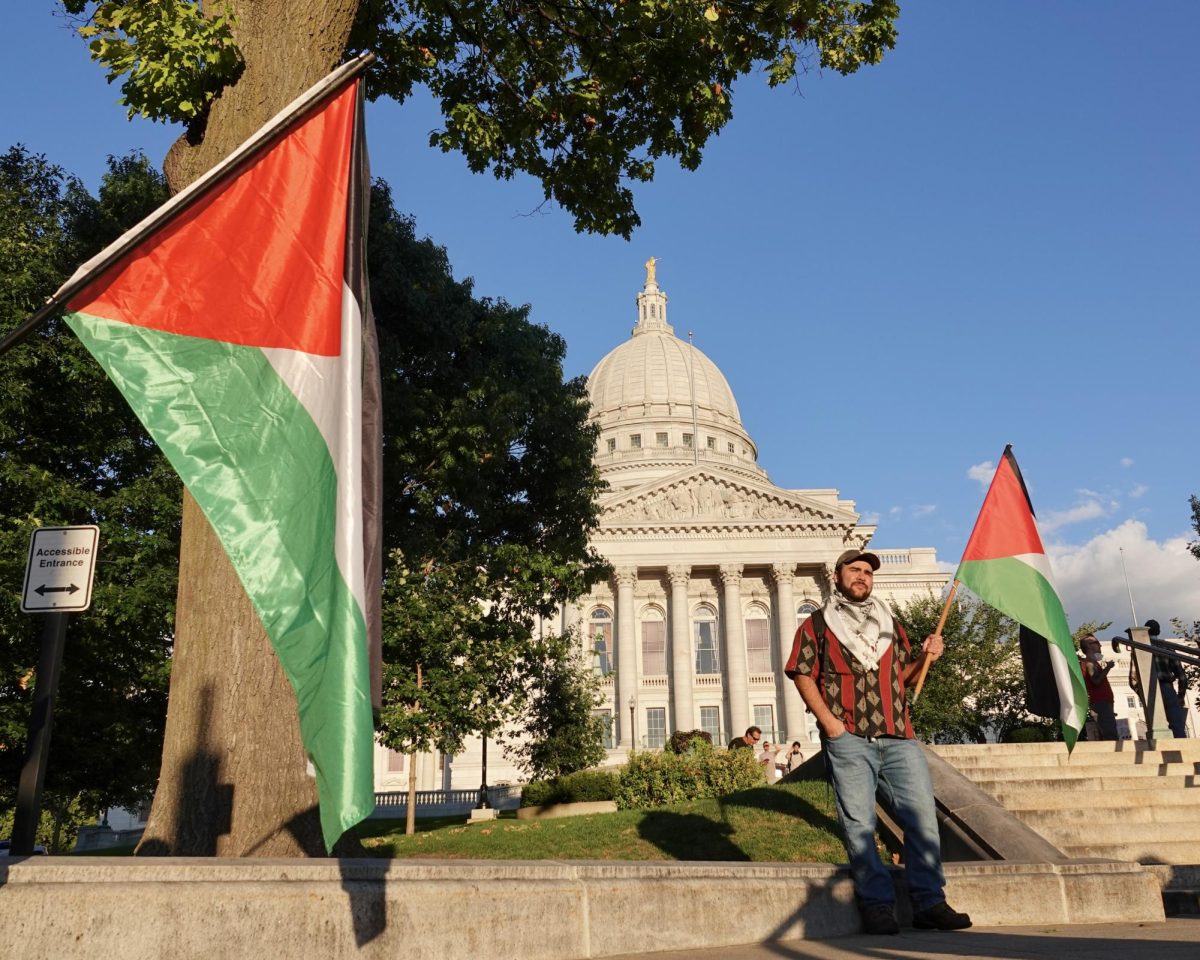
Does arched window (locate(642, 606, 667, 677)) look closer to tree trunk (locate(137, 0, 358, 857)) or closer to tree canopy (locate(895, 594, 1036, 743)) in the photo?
tree canopy (locate(895, 594, 1036, 743))

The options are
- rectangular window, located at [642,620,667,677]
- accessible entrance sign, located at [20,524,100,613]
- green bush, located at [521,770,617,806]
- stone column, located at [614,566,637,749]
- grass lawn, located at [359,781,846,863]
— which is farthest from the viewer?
rectangular window, located at [642,620,667,677]

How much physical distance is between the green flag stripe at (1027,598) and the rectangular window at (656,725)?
50.4m

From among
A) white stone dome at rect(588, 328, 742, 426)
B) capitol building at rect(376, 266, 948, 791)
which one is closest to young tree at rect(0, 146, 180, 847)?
capitol building at rect(376, 266, 948, 791)

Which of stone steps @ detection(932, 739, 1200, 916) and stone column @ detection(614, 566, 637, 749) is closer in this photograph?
stone steps @ detection(932, 739, 1200, 916)

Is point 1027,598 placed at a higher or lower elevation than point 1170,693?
higher

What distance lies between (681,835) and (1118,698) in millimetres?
60548

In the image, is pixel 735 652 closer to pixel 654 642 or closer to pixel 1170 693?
pixel 654 642

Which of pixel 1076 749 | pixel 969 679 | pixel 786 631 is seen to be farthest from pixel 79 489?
pixel 786 631

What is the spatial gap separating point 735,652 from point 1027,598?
49.8 metres

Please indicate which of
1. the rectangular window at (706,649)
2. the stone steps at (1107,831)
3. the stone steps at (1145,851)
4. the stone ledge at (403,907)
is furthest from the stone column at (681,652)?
the stone ledge at (403,907)

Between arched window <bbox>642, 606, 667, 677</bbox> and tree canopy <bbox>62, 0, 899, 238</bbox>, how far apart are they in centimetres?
4961

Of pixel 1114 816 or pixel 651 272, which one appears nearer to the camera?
pixel 1114 816

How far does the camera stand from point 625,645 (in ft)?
183

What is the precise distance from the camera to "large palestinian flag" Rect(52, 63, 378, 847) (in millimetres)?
3119
